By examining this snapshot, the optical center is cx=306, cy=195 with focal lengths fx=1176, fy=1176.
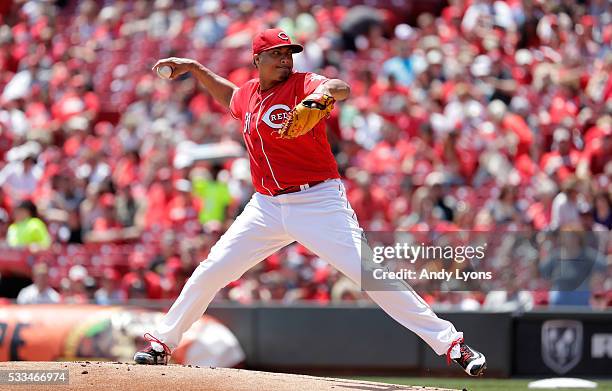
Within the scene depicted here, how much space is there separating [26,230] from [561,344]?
5916 millimetres

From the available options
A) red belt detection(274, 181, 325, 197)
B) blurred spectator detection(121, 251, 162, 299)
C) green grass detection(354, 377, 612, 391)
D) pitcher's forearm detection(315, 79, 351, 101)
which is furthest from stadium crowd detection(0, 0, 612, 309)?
pitcher's forearm detection(315, 79, 351, 101)

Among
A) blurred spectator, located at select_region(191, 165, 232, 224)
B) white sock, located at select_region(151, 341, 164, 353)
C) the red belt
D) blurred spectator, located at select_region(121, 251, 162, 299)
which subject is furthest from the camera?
blurred spectator, located at select_region(191, 165, 232, 224)

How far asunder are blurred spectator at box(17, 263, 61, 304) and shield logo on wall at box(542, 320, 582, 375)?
468 centimetres

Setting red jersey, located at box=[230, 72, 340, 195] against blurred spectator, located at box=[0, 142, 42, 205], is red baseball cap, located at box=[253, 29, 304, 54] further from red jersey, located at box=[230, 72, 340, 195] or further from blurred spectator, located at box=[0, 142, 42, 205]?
blurred spectator, located at box=[0, 142, 42, 205]

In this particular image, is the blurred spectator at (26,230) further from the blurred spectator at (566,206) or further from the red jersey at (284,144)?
the red jersey at (284,144)

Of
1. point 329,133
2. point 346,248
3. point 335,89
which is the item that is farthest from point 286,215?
point 329,133

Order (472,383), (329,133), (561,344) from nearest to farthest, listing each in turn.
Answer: (472,383), (561,344), (329,133)

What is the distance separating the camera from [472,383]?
9.40 m

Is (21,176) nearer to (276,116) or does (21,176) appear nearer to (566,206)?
(566,206)

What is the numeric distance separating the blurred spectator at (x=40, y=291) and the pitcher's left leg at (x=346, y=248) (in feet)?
17.8

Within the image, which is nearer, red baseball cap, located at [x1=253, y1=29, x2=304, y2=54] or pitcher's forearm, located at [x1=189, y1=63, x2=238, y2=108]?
red baseball cap, located at [x1=253, y1=29, x2=304, y2=54]

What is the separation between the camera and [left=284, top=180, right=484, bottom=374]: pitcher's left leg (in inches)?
256

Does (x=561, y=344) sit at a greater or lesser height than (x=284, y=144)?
lesser

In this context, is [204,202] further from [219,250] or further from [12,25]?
[12,25]
